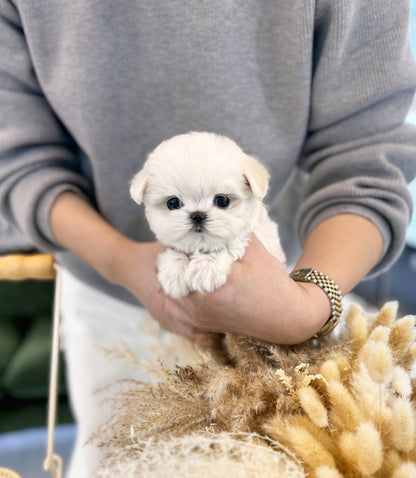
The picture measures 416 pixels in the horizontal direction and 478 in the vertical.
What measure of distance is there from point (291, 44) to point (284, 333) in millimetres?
486

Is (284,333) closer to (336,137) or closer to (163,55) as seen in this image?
(336,137)

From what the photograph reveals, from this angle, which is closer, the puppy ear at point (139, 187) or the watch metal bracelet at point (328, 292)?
the puppy ear at point (139, 187)

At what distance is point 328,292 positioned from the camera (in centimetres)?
60

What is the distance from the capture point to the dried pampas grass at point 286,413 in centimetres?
39

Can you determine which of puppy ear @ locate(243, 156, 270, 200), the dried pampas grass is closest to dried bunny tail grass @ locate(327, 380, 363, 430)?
the dried pampas grass

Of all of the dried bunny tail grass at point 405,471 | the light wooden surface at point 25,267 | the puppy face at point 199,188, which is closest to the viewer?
the dried bunny tail grass at point 405,471

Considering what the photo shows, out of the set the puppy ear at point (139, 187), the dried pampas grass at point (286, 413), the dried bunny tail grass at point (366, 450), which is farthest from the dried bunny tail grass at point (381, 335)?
the puppy ear at point (139, 187)

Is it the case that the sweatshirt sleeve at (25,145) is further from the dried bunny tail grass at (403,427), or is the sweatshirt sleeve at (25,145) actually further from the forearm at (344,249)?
the dried bunny tail grass at (403,427)

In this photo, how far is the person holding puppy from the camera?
67 cm

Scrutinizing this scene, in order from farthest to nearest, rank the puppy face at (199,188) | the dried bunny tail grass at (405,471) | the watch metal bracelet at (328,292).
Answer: the watch metal bracelet at (328,292) → the puppy face at (199,188) → the dried bunny tail grass at (405,471)

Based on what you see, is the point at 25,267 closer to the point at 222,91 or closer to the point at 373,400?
the point at 222,91

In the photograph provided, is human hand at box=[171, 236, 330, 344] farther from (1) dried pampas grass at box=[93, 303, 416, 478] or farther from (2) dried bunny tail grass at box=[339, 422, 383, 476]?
(2) dried bunny tail grass at box=[339, 422, 383, 476]

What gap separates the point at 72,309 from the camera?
43.8 inches

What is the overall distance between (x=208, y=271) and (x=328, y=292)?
191 millimetres
